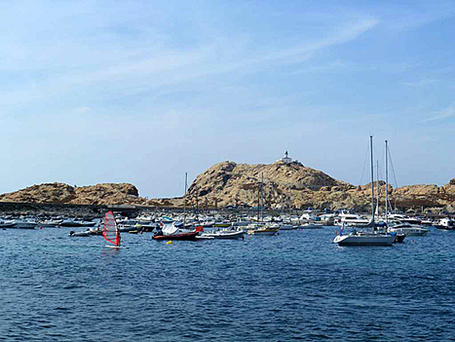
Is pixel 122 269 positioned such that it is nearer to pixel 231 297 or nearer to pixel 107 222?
pixel 231 297

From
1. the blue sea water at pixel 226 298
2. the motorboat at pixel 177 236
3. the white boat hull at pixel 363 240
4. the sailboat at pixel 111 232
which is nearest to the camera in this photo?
the blue sea water at pixel 226 298

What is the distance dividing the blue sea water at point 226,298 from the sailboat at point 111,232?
570 inches

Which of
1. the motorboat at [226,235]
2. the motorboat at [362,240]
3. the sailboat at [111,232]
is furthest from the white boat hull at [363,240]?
the sailboat at [111,232]

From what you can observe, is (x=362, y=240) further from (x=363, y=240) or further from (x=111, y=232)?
(x=111, y=232)

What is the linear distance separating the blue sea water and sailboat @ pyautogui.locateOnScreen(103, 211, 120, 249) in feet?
47.5

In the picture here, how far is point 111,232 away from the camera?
89.4 metres

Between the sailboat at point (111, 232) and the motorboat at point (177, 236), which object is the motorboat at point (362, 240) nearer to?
the motorboat at point (177, 236)

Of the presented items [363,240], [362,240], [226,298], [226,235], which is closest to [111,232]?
[226,235]

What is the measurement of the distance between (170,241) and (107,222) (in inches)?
464

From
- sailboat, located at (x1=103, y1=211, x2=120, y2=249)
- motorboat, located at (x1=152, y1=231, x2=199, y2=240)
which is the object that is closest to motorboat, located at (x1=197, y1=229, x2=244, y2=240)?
motorboat, located at (x1=152, y1=231, x2=199, y2=240)

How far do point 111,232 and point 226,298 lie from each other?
5445cm

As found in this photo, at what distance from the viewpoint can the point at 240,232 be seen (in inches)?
4149

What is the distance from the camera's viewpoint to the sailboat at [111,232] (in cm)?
8364

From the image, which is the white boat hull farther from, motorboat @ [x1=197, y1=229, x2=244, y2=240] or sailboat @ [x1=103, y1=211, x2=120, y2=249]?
sailboat @ [x1=103, y1=211, x2=120, y2=249]
